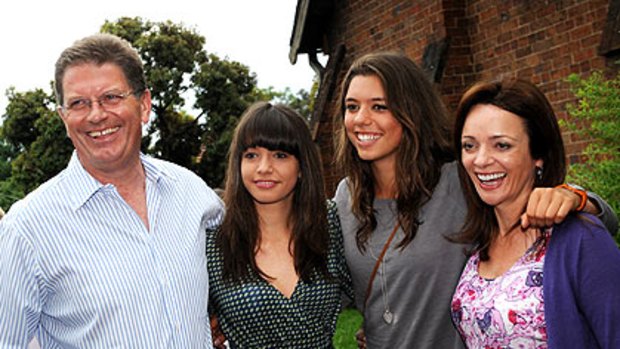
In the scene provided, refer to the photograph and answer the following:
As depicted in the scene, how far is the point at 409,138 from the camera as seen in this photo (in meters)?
3.52

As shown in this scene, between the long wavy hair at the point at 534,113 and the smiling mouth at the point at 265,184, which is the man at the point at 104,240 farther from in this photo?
the long wavy hair at the point at 534,113

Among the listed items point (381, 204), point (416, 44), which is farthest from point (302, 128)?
point (416, 44)

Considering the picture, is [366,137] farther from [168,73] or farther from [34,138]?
[34,138]

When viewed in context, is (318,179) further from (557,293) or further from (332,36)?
(332,36)

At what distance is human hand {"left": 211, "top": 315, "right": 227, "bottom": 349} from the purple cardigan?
1.65 metres

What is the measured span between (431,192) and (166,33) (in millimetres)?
25718

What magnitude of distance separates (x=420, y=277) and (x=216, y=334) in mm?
1083

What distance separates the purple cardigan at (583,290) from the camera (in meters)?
2.36

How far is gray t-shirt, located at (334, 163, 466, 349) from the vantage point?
10.5ft

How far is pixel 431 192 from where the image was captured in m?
3.44

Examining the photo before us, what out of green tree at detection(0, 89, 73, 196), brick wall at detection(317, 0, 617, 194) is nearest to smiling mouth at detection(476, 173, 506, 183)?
brick wall at detection(317, 0, 617, 194)

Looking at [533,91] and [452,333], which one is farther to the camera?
[452,333]

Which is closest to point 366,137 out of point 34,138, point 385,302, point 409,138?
point 409,138

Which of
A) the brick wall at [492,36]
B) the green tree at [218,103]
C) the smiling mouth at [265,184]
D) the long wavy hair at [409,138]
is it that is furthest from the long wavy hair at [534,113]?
the green tree at [218,103]
